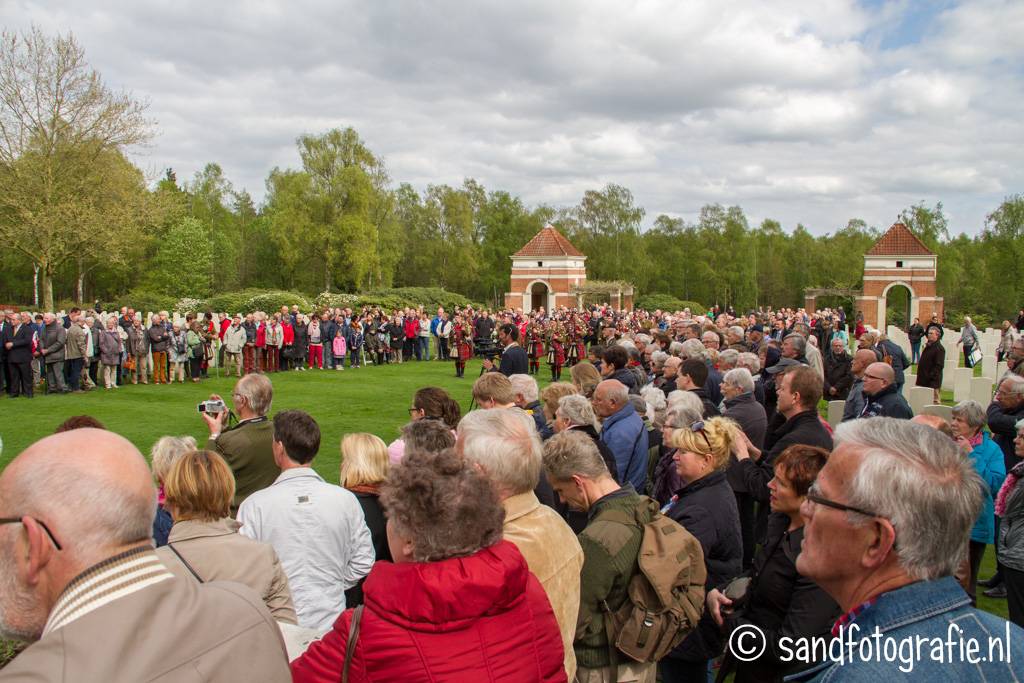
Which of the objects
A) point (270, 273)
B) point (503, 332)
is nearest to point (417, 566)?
point (503, 332)

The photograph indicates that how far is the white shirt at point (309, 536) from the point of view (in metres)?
3.50

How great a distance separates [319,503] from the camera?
11.8 ft

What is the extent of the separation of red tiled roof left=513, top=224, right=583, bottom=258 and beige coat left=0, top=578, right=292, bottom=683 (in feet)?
172

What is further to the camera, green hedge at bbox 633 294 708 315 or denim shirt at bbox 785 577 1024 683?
green hedge at bbox 633 294 708 315

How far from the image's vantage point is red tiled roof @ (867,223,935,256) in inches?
1806

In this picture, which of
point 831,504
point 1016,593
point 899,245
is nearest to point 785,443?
point 1016,593

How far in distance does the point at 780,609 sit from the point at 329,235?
53.8 meters

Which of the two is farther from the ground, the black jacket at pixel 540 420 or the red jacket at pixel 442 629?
the red jacket at pixel 442 629

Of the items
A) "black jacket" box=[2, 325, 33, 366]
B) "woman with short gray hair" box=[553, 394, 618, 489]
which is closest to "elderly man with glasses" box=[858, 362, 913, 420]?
"woman with short gray hair" box=[553, 394, 618, 489]

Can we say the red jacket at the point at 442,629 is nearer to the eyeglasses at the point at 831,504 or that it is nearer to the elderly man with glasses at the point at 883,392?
the eyeglasses at the point at 831,504

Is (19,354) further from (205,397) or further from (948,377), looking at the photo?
(948,377)

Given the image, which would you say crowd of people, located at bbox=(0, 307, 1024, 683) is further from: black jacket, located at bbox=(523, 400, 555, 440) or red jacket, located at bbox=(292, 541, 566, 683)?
black jacket, located at bbox=(523, 400, 555, 440)

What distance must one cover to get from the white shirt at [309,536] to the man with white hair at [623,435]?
2.37 metres

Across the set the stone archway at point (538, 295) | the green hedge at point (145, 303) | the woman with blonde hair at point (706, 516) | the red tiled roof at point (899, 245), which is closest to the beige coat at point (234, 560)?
the woman with blonde hair at point (706, 516)
